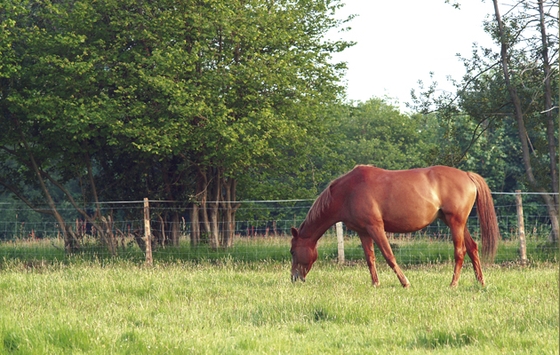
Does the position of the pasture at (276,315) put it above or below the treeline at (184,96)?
below

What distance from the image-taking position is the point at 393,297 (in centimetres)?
926

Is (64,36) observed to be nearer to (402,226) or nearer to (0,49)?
(0,49)

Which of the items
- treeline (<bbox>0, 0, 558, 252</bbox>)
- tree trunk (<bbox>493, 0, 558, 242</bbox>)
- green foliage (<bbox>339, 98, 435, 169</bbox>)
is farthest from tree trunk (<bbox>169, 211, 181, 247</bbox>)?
green foliage (<bbox>339, 98, 435, 169</bbox>)

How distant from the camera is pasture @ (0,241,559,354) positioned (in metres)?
6.55

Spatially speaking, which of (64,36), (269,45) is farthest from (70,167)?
(269,45)

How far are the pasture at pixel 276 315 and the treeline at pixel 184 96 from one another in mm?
6809

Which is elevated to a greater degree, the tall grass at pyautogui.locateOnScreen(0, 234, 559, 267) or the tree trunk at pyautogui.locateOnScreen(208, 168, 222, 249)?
the tree trunk at pyautogui.locateOnScreen(208, 168, 222, 249)

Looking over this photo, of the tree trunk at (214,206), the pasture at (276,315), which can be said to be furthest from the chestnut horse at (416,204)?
the tree trunk at (214,206)

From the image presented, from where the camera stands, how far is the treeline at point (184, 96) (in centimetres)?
1852

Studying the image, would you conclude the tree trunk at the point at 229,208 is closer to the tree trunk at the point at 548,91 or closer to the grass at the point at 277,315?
the grass at the point at 277,315

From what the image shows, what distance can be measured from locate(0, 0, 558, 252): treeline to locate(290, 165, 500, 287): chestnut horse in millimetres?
6838

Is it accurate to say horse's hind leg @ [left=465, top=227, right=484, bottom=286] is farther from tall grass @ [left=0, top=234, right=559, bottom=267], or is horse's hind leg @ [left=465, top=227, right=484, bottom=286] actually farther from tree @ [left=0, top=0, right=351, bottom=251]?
tree @ [left=0, top=0, right=351, bottom=251]

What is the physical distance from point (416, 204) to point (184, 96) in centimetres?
844

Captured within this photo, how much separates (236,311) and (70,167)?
1420cm
